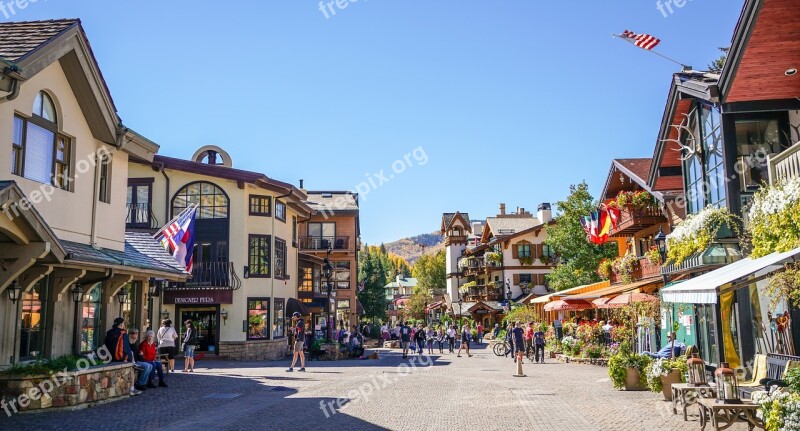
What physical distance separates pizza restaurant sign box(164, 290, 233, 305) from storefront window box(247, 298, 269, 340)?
47.4 inches

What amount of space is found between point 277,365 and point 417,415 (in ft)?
49.3

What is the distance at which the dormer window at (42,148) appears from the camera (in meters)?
13.7

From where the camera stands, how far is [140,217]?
106ft

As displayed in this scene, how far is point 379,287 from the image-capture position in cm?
7125

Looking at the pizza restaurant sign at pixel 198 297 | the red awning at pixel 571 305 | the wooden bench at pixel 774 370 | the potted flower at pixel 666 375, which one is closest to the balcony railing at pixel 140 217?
→ the pizza restaurant sign at pixel 198 297

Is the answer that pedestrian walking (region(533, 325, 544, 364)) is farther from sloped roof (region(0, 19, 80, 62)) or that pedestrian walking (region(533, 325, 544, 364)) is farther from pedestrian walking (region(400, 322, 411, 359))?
sloped roof (region(0, 19, 80, 62))

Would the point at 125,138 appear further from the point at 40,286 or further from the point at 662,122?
the point at 662,122

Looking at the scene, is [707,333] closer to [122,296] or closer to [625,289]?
[625,289]

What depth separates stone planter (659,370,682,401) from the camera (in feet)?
48.4

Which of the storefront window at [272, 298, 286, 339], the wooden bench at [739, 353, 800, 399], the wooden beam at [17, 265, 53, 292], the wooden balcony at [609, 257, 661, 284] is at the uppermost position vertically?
the wooden balcony at [609, 257, 661, 284]

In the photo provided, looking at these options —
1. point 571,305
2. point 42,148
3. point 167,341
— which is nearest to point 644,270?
point 571,305

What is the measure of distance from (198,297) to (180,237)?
824 cm

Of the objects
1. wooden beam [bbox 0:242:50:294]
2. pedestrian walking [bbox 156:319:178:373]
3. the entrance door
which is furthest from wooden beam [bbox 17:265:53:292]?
the entrance door

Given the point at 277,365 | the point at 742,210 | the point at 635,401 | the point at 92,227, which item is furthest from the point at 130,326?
the point at 742,210
